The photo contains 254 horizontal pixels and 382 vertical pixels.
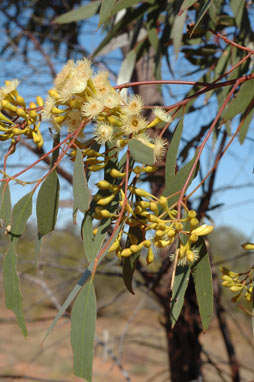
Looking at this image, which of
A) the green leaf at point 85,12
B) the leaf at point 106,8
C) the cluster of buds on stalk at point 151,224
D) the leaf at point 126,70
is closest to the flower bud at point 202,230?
the cluster of buds on stalk at point 151,224

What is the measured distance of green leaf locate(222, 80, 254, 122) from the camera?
0.82 metres

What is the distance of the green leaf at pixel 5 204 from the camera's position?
73 cm

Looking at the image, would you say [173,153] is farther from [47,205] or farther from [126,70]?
[126,70]

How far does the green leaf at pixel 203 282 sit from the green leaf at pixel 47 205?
26 centimetres

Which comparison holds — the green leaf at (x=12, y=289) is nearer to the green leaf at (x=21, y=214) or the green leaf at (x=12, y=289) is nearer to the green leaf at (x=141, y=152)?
the green leaf at (x=21, y=214)

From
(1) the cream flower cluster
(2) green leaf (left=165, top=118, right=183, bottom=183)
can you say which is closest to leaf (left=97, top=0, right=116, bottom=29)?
(1) the cream flower cluster

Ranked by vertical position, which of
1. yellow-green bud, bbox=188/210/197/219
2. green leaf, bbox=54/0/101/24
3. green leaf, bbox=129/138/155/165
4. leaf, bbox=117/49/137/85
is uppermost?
green leaf, bbox=54/0/101/24

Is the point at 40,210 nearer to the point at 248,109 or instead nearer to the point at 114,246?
the point at 114,246

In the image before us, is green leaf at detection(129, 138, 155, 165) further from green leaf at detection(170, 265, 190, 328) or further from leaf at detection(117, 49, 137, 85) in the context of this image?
leaf at detection(117, 49, 137, 85)

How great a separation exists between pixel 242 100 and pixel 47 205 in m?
0.45

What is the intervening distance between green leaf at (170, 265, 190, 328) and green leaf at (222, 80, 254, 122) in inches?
13.7

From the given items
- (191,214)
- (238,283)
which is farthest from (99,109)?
(238,283)

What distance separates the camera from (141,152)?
1.93ft

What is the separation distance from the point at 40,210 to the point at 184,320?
984mm
